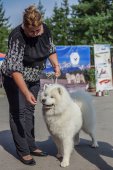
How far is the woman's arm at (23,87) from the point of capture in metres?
4.70

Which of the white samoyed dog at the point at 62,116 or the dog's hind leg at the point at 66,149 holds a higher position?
the white samoyed dog at the point at 62,116

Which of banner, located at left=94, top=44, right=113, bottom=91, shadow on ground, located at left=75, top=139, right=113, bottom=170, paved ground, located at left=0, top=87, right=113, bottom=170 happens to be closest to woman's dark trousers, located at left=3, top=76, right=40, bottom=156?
paved ground, located at left=0, top=87, right=113, bottom=170

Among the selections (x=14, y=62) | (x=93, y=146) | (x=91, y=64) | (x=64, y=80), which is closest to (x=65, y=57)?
(x=64, y=80)

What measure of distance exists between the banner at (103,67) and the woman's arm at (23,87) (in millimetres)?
9150

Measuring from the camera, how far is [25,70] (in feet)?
17.1

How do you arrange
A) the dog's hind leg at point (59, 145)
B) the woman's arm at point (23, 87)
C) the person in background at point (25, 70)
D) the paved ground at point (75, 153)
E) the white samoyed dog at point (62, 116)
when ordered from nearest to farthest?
the woman's arm at point (23, 87) < the person in background at point (25, 70) < the white samoyed dog at point (62, 116) < the paved ground at point (75, 153) < the dog's hind leg at point (59, 145)

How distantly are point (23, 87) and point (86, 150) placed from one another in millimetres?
1701

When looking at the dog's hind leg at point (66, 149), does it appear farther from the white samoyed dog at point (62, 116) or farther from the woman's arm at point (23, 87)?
the woman's arm at point (23, 87)

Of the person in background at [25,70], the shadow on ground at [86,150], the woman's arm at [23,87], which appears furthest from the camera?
the shadow on ground at [86,150]

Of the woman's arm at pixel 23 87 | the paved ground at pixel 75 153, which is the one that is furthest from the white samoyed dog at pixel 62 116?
the woman's arm at pixel 23 87

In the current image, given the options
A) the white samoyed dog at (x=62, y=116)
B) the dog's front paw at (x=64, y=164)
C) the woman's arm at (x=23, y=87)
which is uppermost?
the woman's arm at (x=23, y=87)

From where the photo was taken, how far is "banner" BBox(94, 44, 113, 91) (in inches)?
551

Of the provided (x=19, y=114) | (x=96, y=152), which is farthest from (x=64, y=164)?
(x=19, y=114)

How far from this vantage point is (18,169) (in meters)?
5.07
